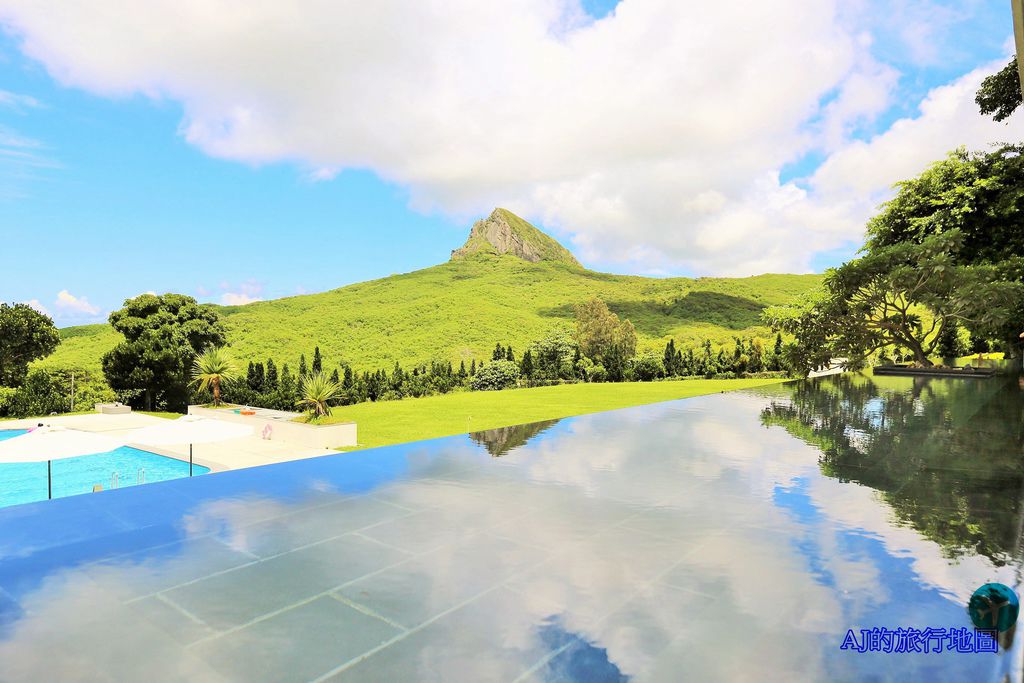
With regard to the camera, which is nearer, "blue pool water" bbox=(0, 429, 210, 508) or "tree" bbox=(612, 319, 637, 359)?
"blue pool water" bbox=(0, 429, 210, 508)

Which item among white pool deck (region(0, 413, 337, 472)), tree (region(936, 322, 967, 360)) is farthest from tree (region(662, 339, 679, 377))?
white pool deck (region(0, 413, 337, 472))

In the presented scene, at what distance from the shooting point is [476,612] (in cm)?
215

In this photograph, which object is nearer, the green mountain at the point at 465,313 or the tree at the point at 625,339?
the tree at the point at 625,339

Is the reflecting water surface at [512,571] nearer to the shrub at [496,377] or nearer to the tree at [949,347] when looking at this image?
the shrub at [496,377]

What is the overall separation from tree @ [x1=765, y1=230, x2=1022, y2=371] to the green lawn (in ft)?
15.0

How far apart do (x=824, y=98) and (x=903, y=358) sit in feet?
44.7

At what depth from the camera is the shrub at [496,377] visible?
29688 mm

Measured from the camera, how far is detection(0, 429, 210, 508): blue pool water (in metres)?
10.8

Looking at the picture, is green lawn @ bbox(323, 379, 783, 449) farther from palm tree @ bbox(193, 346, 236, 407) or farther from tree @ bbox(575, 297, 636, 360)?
tree @ bbox(575, 297, 636, 360)

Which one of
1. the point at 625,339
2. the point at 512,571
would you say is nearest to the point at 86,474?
the point at 512,571

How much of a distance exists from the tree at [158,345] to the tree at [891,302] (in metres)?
24.1

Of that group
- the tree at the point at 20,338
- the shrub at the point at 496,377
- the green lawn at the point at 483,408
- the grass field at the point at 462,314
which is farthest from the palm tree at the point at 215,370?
the grass field at the point at 462,314

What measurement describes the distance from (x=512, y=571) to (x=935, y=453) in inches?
202

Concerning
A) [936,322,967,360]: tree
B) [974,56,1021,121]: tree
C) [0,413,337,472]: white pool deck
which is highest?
[974,56,1021,121]: tree
